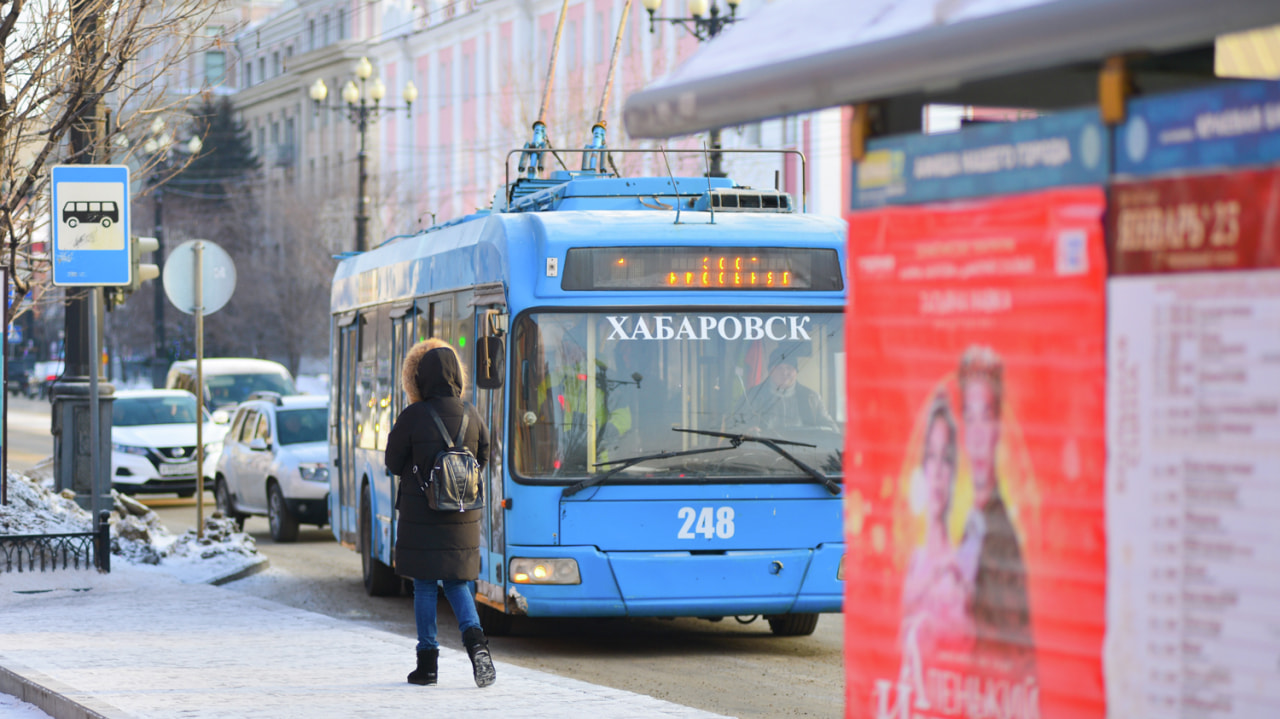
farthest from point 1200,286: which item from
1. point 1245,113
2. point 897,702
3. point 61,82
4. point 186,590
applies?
point 61,82

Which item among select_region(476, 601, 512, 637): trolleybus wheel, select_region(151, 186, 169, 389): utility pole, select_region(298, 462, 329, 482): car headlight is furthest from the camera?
select_region(151, 186, 169, 389): utility pole

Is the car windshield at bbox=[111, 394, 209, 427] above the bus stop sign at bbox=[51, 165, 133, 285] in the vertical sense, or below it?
below

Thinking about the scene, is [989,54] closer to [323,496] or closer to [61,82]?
[61,82]

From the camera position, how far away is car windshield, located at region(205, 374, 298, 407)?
3716 cm

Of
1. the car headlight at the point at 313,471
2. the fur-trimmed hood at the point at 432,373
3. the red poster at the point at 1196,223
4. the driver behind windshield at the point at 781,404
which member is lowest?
the car headlight at the point at 313,471

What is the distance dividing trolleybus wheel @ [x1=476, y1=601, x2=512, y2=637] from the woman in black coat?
9.08 feet

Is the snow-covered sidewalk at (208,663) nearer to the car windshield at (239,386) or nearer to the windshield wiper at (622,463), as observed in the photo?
the windshield wiper at (622,463)

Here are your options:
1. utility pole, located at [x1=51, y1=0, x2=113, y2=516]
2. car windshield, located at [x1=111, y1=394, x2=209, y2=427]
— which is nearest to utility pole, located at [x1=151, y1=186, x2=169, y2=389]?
car windshield, located at [x1=111, y1=394, x2=209, y2=427]

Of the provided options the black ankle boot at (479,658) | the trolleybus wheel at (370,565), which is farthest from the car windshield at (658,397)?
the trolleybus wheel at (370,565)

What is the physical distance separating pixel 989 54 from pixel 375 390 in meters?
11.1

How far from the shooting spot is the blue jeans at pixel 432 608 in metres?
8.73

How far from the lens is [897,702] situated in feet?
13.2

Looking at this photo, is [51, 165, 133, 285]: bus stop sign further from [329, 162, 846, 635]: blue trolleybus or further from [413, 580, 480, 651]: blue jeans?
[413, 580, 480, 651]: blue jeans

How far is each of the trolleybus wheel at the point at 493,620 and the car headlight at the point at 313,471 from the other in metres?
7.86
